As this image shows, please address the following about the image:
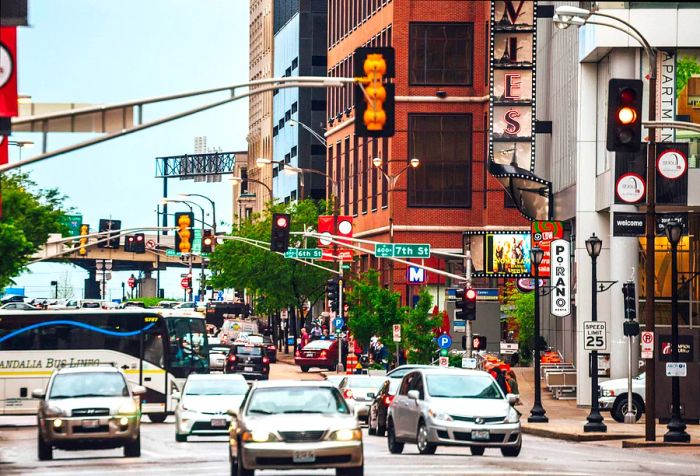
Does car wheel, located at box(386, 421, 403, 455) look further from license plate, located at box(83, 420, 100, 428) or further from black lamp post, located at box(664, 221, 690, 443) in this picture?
black lamp post, located at box(664, 221, 690, 443)

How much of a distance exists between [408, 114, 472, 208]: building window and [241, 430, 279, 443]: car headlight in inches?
2640

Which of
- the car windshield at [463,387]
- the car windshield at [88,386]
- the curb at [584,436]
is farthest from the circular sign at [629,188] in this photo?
the car windshield at [88,386]

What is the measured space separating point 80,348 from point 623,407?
15.6 metres

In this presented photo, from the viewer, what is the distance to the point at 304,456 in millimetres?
22031

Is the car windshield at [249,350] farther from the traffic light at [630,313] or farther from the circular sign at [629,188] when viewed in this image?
the circular sign at [629,188]

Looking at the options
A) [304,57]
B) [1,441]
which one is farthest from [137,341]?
[304,57]

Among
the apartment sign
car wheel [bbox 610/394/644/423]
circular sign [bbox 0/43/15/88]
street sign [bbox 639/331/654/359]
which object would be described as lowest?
car wheel [bbox 610/394/644/423]

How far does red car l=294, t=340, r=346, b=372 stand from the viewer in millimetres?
77375

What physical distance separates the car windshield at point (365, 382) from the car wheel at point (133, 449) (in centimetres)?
1133

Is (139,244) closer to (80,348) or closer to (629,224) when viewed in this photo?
(80,348)

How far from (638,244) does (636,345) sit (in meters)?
3.50

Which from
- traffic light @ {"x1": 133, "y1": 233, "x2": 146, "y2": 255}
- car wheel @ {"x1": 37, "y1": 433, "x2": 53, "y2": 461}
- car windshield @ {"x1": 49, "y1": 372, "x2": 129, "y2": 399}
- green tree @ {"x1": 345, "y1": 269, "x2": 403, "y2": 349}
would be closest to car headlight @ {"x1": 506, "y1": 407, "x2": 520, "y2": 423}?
car windshield @ {"x1": 49, "y1": 372, "x2": 129, "y2": 399}

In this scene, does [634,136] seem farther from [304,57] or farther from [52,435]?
[304,57]

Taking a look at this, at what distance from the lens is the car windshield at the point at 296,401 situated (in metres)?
23.1
